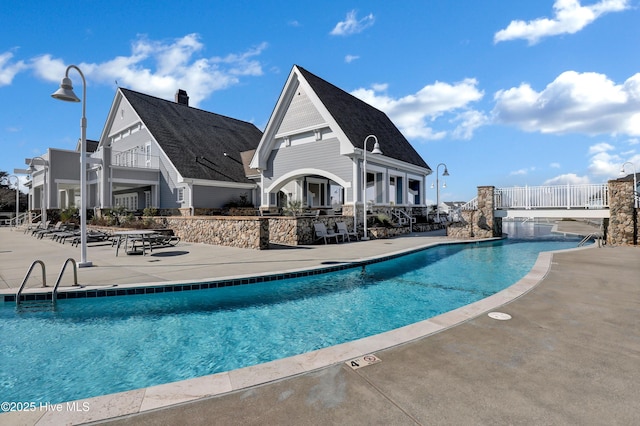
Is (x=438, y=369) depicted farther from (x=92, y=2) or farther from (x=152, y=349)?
(x=92, y=2)

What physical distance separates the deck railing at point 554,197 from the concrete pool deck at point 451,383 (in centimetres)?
1367

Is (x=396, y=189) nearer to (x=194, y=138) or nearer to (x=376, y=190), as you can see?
(x=376, y=190)

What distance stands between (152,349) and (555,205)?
18415 mm

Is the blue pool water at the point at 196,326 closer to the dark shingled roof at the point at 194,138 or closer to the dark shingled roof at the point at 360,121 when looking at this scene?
the dark shingled roof at the point at 360,121

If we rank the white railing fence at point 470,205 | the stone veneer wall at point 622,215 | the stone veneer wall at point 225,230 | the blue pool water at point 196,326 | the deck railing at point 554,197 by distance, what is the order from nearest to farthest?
1. the blue pool water at point 196,326
2. the stone veneer wall at point 225,230
3. the stone veneer wall at point 622,215
4. the deck railing at point 554,197
5. the white railing fence at point 470,205

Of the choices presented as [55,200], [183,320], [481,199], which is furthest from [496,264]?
[55,200]

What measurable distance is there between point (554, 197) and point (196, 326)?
57.9 ft

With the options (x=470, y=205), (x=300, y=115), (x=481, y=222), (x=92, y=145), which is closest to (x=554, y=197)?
(x=481, y=222)

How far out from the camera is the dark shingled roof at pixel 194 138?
76.7 feet

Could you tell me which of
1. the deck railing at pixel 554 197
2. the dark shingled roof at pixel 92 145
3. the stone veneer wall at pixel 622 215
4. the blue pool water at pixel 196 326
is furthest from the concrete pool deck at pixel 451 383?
the dark shingled roof at pixel 92 145

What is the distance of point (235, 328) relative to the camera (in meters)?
5.26

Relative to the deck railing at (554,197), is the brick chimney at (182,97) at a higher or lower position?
higher

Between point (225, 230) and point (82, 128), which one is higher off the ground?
point (82, 128)

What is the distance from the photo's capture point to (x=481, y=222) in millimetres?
17016
